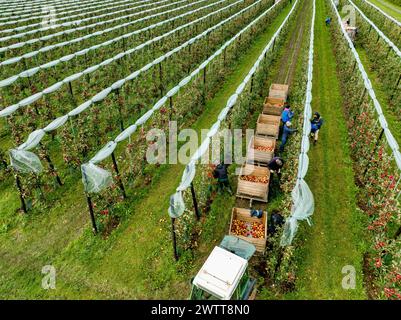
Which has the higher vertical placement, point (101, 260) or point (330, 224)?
point (330, 224)

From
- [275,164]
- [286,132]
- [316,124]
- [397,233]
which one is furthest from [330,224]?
[316,124]

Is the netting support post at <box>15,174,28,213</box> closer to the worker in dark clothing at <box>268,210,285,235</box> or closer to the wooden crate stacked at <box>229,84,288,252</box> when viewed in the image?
the wooden crate stacked at <box>229,84,288,252</box>

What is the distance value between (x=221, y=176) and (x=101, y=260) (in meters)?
5.00

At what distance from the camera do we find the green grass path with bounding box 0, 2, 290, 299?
28.7ft

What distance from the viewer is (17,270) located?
9227mm

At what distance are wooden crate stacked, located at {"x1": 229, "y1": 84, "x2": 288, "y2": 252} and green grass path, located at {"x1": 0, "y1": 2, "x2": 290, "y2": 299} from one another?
140 cm

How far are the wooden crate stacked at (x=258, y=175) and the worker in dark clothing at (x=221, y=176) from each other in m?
0.50

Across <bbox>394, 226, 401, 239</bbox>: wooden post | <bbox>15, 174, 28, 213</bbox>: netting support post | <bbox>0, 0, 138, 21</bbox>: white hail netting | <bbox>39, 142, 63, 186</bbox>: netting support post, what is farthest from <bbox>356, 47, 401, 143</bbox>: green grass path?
<bbox>0, 0, 138, 21</bbox>: white hail netting

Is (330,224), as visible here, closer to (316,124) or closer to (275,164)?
(275,164)

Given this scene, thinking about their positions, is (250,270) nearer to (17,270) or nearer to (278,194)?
(278,194)

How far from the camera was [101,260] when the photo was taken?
31.2 feet

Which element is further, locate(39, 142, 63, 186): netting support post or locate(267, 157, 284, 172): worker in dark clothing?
locate(39, 142, 63, 186): netting support post
